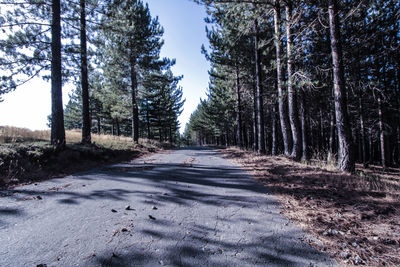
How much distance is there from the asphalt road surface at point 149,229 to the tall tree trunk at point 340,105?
3.38 m

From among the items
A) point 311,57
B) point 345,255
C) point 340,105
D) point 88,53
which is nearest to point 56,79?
point 88,53

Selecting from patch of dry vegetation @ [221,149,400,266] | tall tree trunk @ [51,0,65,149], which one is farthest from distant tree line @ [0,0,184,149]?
A: patch of dry vegetation @ [221,149,400,266]

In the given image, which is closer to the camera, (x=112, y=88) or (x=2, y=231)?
(x=2, y=231)

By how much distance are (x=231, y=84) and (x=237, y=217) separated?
15439mm

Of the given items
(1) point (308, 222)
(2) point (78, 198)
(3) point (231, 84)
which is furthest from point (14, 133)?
(3) point (231, 84)

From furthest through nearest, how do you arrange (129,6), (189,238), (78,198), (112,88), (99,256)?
(112,88)
(129,6)
(78,198)
(189,238)
(99,256)

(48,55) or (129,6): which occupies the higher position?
(129,6)

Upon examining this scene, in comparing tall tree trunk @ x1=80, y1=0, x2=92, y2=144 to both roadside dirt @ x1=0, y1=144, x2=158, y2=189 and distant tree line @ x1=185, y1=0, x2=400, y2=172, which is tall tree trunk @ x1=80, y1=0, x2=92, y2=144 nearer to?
roadside dirt @ x1=0, y1=144, x2=158, y2=189

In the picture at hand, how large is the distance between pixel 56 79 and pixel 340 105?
11426 mm

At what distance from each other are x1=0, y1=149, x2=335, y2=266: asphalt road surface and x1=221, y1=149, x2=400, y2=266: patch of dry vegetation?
0.24 meters

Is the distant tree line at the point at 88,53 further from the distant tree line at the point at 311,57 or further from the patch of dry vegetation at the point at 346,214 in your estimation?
the patch of dry vegetation at the point at 346,214

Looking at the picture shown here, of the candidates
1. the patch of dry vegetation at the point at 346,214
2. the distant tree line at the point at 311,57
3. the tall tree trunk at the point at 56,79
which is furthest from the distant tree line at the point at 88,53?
the patch of dry vegetation at the point at 346,214

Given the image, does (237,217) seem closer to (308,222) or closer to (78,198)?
(308,222)

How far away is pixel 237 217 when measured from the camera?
8.67 ft
